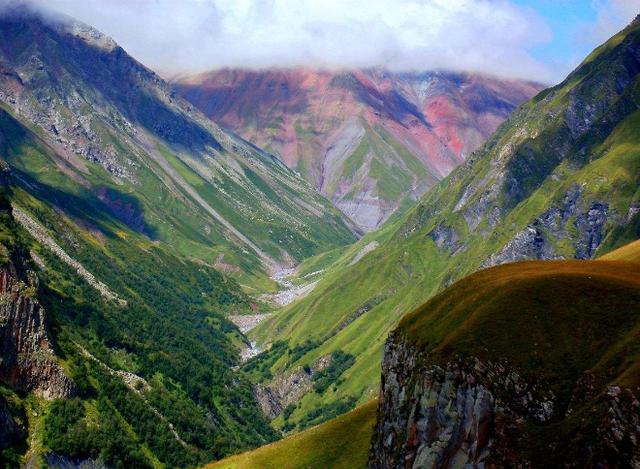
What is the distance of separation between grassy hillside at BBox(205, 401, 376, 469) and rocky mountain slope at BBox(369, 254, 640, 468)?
99.6 ft

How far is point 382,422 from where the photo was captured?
9988 cm

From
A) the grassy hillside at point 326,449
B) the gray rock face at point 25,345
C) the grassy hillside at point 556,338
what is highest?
the grassy hillside at point 556,338

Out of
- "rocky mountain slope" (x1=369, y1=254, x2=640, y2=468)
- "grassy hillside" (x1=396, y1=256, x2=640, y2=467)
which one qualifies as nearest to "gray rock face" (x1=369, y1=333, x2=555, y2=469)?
"rocky mountain slope" (x1=369, y1=254, x2=640, y2=468)

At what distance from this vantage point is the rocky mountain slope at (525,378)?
2660 inches

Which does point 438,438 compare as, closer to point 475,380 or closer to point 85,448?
point 475,380

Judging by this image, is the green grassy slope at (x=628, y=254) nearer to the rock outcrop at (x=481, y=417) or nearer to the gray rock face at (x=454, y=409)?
the gray rock face at (x=454, y=409)

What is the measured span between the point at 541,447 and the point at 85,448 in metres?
141

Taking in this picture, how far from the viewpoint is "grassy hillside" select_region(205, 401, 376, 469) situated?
12794 centimetres

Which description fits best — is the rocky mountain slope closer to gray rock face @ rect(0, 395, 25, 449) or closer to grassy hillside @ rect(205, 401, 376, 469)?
grassy hillside @ rect(205, 401, 376, 469)

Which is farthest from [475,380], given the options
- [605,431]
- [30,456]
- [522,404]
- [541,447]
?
[30,456]

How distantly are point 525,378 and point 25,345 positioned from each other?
147884 mm

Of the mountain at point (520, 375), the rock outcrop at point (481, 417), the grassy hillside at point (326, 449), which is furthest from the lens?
the grassy hillside at point (326, 449)

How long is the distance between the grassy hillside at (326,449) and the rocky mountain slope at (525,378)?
30348 millimetres

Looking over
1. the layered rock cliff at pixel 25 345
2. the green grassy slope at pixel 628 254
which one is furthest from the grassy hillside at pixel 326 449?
the layered rock cliff at pixel 25 345
